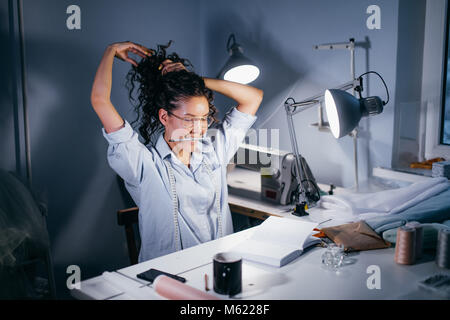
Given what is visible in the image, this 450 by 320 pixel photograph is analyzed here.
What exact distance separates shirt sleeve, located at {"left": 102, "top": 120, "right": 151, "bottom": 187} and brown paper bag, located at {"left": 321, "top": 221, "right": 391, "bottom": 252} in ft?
2.42

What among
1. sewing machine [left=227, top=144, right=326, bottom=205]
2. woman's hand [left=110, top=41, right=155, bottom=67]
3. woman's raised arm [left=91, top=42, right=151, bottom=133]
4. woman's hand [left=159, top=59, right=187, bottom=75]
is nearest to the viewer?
woman's raised arm [left=91, top=42, right=151, bottom=133]

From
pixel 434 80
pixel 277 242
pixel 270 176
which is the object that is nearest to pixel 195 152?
pixel 270 176

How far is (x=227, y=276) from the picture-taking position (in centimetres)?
105

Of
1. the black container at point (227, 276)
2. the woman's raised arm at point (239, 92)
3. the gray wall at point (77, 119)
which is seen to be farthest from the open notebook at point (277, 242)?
the gray wall at point (77, 119)

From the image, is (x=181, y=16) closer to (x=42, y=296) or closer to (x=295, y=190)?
(x=295, y=190)

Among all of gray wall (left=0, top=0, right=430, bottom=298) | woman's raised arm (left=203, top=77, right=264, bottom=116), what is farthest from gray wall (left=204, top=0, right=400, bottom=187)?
woman's raised arm (left=203, top=77, right=264, bottom=116)

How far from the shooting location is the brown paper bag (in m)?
1.33

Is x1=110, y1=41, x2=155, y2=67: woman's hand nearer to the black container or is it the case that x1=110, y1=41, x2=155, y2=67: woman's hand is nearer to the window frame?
the black container

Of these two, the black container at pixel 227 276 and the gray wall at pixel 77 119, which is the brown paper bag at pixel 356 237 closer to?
the black container at pixel 227 276

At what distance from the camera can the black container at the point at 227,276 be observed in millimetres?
1054

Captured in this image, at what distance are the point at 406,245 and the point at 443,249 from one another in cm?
10

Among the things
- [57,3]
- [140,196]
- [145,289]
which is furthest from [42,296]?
[57,3]

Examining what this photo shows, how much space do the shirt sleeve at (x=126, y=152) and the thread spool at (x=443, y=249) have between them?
1.06 meters

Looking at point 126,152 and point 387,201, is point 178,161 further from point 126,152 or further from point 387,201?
point 387,201
